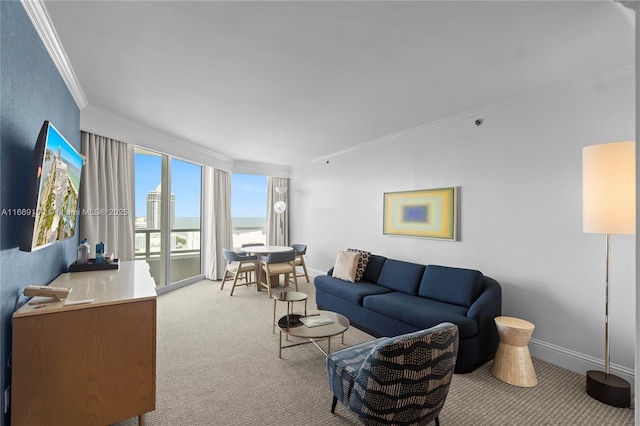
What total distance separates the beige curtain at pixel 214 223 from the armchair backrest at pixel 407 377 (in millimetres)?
4994

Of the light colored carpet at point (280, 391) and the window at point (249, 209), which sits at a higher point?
the window at point (249, 209)

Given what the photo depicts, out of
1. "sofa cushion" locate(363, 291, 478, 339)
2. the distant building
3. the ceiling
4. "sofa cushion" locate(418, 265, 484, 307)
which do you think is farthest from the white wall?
the distant building

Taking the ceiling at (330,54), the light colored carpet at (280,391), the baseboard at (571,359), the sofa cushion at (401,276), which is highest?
the ceiling at (330,54)

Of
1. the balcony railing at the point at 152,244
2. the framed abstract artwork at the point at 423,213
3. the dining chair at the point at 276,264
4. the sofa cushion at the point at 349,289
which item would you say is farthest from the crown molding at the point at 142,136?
the framed abstract artwork at the point at 423,213

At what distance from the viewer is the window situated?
7240 millimetres

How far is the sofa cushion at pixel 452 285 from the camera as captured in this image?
306cm

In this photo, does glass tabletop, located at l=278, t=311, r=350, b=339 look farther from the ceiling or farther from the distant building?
the distant building

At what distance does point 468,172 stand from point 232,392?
3.47 m

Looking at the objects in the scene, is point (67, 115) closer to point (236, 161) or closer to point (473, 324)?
point (236, 161)

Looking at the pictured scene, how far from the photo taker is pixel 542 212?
2.93 m

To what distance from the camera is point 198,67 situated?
8.23 ft

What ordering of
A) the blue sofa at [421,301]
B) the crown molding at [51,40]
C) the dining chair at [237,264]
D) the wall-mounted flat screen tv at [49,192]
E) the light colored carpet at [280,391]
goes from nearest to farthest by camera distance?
1. the wall-mounted flat screen tv at [49,192]
2. the crown molding at [51,40]
3. the light colored carpet at [280,391]
4. the blue sofa at [421,301]
5. the dining chair at [237,264]

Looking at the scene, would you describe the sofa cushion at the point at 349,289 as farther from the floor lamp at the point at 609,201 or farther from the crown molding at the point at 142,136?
the crown molding at the point at 142,136

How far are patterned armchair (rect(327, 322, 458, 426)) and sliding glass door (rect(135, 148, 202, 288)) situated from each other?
440 centimetres
